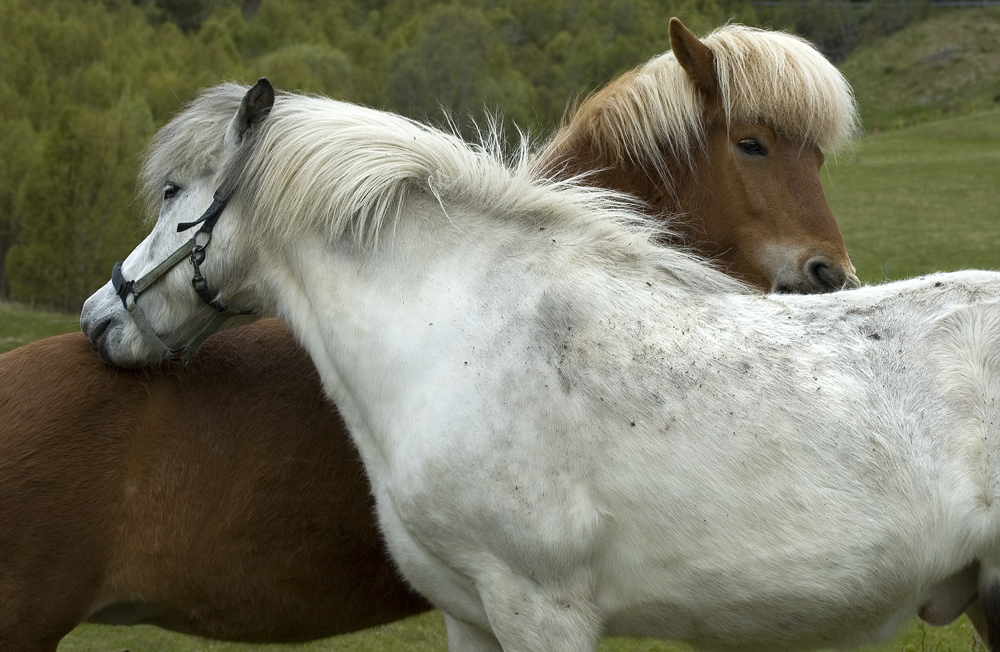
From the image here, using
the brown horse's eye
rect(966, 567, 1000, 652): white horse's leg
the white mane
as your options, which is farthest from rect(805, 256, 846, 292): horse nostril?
rect(966, 567, 1000, 652): white horse's leg

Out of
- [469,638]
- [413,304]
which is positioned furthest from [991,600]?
[413,304]

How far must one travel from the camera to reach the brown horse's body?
3188 millimetres

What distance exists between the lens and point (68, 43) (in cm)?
4478

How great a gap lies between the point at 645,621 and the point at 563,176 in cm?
189

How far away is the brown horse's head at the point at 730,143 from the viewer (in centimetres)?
381

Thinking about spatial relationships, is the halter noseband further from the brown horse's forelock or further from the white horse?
the brown horse's forelock

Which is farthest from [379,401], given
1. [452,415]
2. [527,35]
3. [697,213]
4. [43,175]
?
[527,35]

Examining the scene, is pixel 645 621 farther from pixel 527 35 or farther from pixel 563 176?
pixel 527 35

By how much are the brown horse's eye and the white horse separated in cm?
98

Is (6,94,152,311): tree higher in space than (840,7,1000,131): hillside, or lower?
higher

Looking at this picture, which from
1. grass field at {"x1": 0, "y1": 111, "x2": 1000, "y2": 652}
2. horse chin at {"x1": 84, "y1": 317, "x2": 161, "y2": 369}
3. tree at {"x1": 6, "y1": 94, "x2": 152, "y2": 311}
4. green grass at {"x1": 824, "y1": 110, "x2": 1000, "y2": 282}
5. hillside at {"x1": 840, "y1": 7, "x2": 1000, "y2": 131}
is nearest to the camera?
horse chin at {"x1": 84, "y1": 317, "x2": 161, "y2": 369}

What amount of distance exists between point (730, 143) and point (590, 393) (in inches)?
68.7

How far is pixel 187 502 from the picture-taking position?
10.9 ft

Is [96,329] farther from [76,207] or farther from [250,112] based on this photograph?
[76,207]
